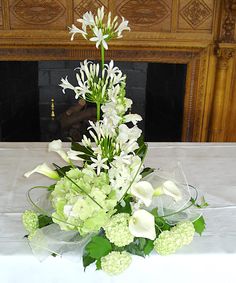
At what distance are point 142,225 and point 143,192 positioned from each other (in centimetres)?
7

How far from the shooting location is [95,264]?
0.88m

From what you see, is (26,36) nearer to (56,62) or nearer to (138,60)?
(56,62)

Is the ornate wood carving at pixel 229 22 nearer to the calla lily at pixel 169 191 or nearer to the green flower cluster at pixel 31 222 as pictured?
the calla lily at pixel 169 191

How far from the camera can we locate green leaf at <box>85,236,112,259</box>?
85 cm

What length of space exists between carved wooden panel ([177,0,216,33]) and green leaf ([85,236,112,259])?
5.99 feet

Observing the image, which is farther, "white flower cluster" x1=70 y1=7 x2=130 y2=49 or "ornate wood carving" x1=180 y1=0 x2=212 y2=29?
"ornate wood carving" x1=180 y1=0 x2=212 y2=29

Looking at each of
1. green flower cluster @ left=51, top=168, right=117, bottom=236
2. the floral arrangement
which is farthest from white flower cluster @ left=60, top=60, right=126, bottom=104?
green flower cluster @ left=51, top=168, right=117, bottom=236

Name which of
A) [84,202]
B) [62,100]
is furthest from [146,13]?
[84,202]

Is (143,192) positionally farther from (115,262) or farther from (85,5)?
(85,5)

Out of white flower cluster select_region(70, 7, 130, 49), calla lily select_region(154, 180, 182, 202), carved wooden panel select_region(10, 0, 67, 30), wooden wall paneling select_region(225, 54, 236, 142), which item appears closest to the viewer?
white flower cluster select_region(70, 7, 130, 49)

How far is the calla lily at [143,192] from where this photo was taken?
82 centimetres

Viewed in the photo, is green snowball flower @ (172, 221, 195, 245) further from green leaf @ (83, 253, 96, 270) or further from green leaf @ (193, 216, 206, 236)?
green leaf @ (83, 253, 96, 270)

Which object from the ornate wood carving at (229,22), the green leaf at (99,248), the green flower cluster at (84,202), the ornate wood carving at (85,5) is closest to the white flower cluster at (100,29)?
the green flower cluster at (84,202)

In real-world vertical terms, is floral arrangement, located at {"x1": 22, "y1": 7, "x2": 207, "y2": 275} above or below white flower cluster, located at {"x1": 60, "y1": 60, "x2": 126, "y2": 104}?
below
